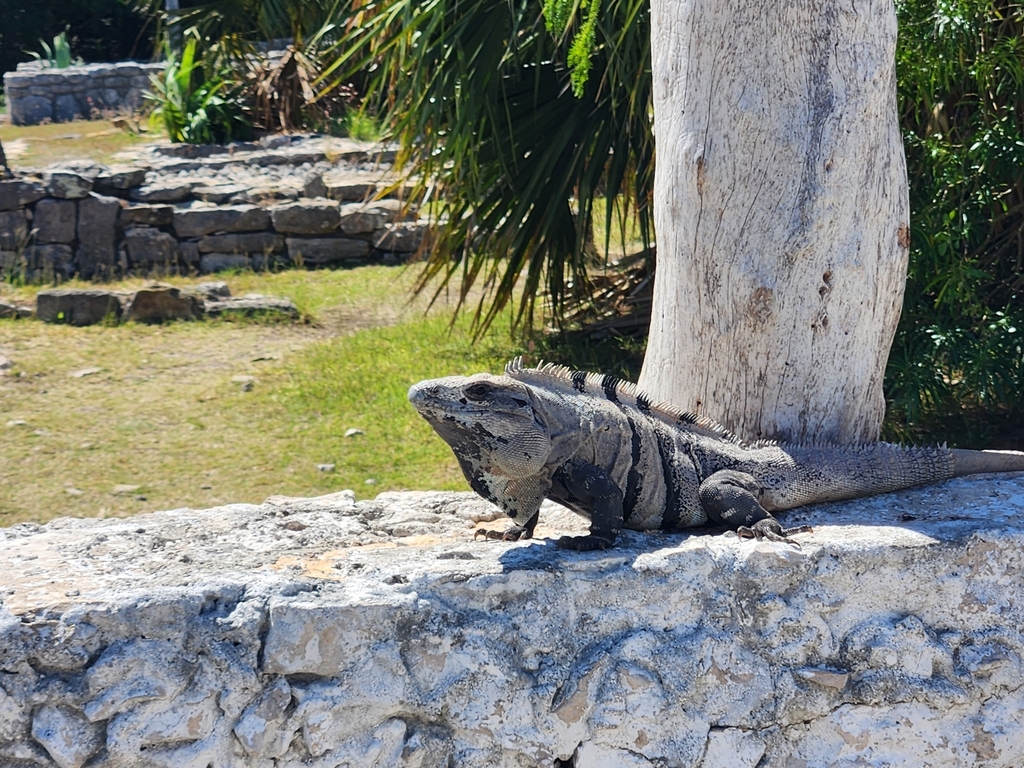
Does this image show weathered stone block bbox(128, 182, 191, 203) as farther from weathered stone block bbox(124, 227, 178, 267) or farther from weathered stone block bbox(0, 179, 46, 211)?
weathered stone block bbox(0, 179, 46, 211)

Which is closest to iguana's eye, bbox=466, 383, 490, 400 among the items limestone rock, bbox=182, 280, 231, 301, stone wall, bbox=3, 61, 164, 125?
limestone rock, bbox=182, 280, 231, 301

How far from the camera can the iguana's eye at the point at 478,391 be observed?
2.96 m

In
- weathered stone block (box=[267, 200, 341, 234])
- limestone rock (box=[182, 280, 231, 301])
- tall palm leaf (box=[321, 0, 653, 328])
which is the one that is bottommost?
limestone rock (box=[182, 280, 231, 301])

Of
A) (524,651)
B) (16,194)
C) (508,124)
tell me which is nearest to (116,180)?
(16,194)

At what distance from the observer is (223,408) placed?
23.7ft

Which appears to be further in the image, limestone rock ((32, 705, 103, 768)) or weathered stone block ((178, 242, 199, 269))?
weathered stone block ((178, 242, 199, 269))

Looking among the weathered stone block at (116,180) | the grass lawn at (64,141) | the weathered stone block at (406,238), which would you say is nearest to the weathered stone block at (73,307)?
the weathered stone block at (116,180)

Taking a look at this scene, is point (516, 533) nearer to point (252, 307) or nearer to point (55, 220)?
point (252, 307)

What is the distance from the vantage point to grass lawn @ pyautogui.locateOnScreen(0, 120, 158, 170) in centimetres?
1321

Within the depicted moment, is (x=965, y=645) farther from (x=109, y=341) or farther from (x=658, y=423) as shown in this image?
(x=109, y=341)

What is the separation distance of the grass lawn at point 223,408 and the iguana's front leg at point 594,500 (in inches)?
108

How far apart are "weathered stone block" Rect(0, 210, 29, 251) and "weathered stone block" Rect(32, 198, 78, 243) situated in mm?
106

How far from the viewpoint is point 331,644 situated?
281 centimetres

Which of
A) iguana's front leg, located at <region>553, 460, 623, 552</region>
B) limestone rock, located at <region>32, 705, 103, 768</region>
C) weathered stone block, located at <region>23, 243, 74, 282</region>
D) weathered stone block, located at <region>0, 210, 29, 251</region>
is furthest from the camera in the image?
weathered stone block, located at <region>0, 210, 29, 251</region>
